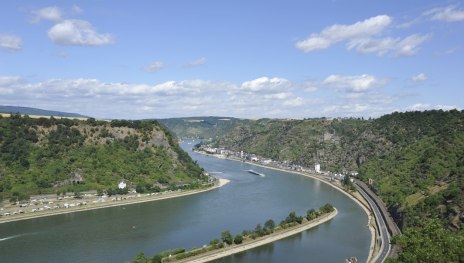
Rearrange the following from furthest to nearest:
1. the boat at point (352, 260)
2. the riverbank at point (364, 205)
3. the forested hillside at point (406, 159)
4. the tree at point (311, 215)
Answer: the tree at point (311, 215) < the riverbank at point (364, 205) < the boat at point (352, 260) < the forested hillside at point (406, 159)

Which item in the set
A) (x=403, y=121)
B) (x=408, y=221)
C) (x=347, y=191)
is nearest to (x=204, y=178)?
(x=347, y=191)

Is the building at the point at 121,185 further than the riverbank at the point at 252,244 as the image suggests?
Yes

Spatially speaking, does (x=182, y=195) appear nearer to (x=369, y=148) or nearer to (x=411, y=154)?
(x=411, y=154)

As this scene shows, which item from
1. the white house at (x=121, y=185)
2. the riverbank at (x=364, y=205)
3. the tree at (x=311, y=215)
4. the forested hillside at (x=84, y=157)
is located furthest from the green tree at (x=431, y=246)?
the forested hillside at (x=84, y=157)

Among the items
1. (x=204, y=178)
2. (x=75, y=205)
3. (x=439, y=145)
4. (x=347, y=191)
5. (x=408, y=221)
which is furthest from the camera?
(x=204, y=178)

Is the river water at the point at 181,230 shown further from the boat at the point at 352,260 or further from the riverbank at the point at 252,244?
the boat at the point at 352,260

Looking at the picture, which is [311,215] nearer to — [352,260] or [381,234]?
[381,234]

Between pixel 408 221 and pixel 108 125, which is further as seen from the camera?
pixel 108 125

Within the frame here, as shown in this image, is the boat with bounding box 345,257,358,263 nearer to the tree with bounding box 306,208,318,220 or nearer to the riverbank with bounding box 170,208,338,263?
the riverbank with bounding box 170,208,338,263
